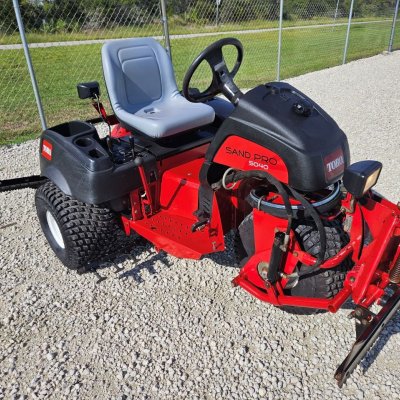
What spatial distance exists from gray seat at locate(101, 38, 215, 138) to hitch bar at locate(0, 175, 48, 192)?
0.75m

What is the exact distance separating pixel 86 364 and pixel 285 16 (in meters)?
10.3

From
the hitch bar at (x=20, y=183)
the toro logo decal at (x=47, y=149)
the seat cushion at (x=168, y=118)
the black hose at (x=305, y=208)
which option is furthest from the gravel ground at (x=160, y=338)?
the seat cushion at (x=168, y=118)

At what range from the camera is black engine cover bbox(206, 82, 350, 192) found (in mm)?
1822

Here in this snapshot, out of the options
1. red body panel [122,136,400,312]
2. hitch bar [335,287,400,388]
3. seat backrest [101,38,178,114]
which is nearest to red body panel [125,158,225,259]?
red body panel [122,136,400,312]

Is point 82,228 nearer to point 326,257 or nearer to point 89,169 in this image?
point 89,169

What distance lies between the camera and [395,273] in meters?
1.88

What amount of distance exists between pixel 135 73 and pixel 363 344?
2.27 meters

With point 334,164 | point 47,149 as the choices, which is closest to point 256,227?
point 334,164

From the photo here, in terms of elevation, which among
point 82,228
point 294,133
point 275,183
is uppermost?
point 294,133

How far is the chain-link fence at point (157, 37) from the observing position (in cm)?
592

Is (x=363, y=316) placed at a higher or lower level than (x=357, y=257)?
lower

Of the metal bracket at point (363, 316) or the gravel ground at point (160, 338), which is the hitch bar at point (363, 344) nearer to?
the metal bracket at point (363, 316)

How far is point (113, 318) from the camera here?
2.40m

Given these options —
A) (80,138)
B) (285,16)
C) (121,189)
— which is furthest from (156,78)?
(285,16)
